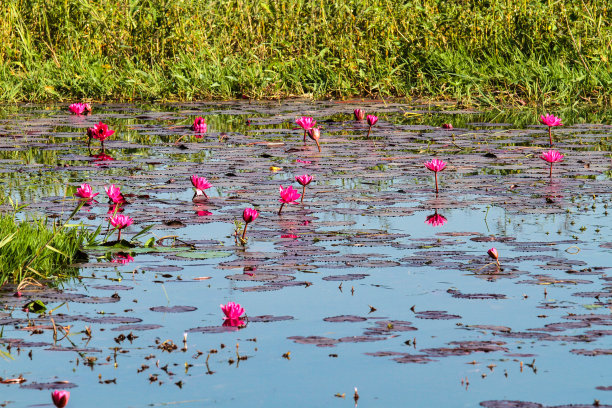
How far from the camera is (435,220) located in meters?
4.78

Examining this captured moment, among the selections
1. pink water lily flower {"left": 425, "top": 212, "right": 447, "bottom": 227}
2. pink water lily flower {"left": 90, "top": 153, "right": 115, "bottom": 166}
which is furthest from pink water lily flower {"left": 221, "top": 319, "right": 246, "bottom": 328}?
pink water lily flower {"left": 90, "top": 153, "right": 115, "bottom": 166}

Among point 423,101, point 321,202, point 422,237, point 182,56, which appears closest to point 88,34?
point 182,56

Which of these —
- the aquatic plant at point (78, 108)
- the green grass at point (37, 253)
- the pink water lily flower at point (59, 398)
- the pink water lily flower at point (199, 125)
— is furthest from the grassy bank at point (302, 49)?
the pink water lily flower at point (59, 398)

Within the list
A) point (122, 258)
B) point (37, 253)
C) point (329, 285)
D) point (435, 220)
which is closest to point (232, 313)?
point (329, 285)

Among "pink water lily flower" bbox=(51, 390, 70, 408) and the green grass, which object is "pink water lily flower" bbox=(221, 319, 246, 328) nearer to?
the green grass

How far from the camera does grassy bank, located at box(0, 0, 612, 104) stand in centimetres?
1023

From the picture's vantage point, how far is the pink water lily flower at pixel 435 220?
4.71 m

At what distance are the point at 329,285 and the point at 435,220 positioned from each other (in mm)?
1256

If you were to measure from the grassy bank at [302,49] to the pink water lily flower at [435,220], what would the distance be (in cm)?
522

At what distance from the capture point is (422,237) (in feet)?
14.5

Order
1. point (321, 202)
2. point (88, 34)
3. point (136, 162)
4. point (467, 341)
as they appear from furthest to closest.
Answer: point (88, 34)
point (136, 162)
point (321, 202)
point (467, 341)

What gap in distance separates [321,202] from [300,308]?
184 cm

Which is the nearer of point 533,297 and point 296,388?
point 296,388

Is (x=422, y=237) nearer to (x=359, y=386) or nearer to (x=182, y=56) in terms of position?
(x=359, y=386)
